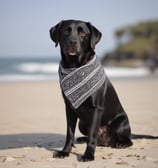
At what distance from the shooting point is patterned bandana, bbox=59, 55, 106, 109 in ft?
16.5

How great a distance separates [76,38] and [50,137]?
2192 millimetres

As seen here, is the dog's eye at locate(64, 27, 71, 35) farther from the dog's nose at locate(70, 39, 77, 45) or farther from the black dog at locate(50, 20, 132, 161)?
the dog's nose at locate(70, 39, 77, 45)

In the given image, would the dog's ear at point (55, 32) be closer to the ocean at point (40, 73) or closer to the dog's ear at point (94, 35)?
the dog's ear at point (94, 35)

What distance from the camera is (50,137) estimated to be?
6578mm

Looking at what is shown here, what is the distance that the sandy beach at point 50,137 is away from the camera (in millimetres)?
4820

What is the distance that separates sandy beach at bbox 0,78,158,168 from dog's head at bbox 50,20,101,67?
4.08ft

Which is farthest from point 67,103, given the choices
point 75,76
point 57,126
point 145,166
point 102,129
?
point 57,126

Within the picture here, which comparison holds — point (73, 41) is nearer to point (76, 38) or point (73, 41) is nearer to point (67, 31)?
point (76, 38)

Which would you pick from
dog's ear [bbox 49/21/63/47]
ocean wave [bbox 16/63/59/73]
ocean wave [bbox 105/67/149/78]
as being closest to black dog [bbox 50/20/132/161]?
dog's ear [bbox 49/21/63/47]

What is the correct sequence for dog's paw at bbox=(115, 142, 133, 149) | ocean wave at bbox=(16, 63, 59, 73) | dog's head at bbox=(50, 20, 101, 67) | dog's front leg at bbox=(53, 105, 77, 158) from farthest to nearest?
ocean wave at bbox=(16, 63, 59, 73) → dog's paw at bbox=(115, 142, 133, 149) → dog's front leg at bbox=(53, 105, 77, 158) → dog's head at bbox=(50, 20, 101, 67)

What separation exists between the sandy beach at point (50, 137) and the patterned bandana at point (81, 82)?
74 centimetres

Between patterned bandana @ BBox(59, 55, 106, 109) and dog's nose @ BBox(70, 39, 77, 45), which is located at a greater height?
dog's nose @ BBox(70, 39, 77, 45)

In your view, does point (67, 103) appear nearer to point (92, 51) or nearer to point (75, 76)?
point (75, 76)

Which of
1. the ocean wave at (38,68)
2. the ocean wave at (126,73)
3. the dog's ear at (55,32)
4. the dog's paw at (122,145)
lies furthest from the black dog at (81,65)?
the ocean wave at (38,68)
